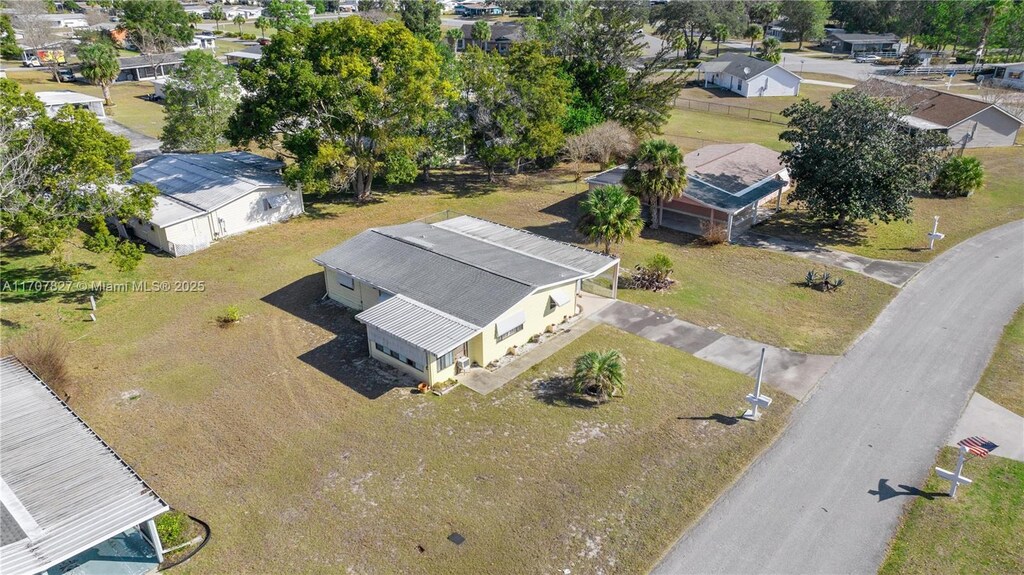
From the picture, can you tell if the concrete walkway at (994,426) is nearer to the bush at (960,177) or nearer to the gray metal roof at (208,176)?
the bush at (960,177)

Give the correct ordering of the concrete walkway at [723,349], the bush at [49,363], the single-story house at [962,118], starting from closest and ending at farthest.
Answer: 1. the bush at [49,363]
2. the concrete walkway at [723,349]
3. the single-story house at [962,118]

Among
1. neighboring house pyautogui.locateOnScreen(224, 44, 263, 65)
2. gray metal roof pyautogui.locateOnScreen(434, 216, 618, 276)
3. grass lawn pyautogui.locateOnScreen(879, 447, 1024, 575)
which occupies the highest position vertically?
neighboring house pyautogui.locateOnScreen(224, 44, 263, 65)

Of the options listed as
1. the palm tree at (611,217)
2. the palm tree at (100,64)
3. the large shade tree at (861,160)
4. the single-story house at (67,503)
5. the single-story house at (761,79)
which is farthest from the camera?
the single-story house at (761,79)

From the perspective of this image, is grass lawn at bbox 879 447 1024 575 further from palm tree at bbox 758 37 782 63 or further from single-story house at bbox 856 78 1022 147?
palm tree at bbox 758 37 782 63

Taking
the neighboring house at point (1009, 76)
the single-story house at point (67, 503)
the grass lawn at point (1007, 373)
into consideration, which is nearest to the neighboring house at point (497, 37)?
the neighboring house at point (1009, 76)

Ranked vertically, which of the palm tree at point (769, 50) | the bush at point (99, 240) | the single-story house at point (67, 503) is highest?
the palm tree at point (769, 50)

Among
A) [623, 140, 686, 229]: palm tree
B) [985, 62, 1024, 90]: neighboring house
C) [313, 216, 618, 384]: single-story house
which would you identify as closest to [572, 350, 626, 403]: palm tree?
[313, 216, 618, 384]: single-story house

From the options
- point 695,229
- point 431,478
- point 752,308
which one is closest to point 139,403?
point 431,478
